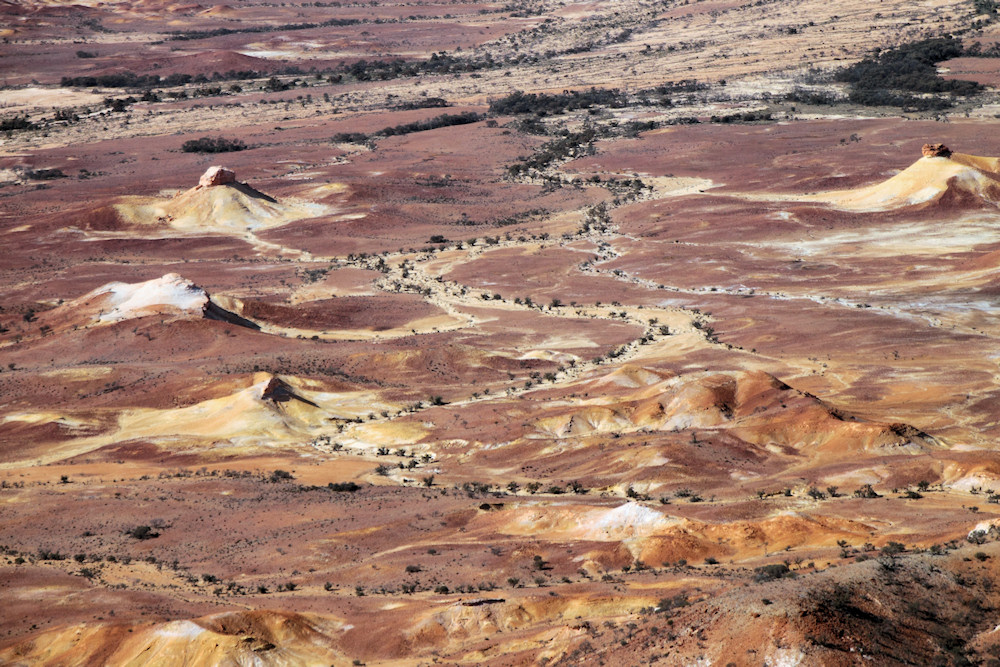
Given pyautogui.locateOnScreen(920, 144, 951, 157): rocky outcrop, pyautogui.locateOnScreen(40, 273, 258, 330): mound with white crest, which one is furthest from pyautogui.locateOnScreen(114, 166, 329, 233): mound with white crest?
pyautogui.locateOnScreen(920, 144, 951, 157): rocky outcrop

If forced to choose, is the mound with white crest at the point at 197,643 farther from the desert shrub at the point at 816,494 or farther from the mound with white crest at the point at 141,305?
the mound with white crest at the point at 141,305

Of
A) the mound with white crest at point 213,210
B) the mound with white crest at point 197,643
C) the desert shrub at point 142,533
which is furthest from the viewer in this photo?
the mound with white crest at point 213,210

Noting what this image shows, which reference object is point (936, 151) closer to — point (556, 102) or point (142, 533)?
point (556, 102)

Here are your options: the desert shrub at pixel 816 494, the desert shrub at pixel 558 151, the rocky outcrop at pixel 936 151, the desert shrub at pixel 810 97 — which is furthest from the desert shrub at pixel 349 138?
the desert shrub at pixel 816 494

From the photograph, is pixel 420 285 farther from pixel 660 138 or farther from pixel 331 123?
pixel 331 123

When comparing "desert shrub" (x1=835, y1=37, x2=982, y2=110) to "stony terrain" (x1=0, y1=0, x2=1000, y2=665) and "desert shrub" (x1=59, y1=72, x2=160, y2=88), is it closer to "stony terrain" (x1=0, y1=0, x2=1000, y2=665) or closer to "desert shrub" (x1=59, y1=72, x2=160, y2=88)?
"stony terrain" (x1=0, y1=0, x2=1000, y2=665)

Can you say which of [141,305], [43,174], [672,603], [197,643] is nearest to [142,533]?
[197,643]

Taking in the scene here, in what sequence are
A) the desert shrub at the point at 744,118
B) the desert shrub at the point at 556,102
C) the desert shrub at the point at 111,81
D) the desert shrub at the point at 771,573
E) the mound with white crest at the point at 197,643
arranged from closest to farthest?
1. the desert shrub at the point at 771,573
2. the mound with white crest at the point at 197,643
3. the desert shrub at the point at 744,118
4. the desert shrub at the point at 556,102
5. the desert shrub at the point at 111,81

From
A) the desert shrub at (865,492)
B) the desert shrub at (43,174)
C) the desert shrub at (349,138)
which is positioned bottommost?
the desert shrub at (865,492)
